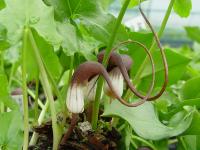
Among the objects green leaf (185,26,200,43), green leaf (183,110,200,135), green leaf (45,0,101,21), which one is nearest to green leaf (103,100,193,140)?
green leaf (183,110,200,135)

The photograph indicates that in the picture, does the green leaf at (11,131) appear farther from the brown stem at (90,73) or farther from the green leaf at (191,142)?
the green leaf at (191,142)

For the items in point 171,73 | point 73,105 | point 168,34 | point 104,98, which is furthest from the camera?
point 168,34

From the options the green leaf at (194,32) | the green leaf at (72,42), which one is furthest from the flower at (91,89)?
the green leaf at (194,32)

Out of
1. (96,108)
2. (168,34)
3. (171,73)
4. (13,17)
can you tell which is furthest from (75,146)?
(168,34)

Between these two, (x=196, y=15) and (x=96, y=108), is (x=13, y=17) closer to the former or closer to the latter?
(x=96, y=108)

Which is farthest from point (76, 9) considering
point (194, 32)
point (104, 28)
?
point (194, 32)

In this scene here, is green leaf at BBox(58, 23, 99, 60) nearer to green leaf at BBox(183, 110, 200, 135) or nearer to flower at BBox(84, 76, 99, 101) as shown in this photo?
flower at BBox(84, 76, 99, 101)
